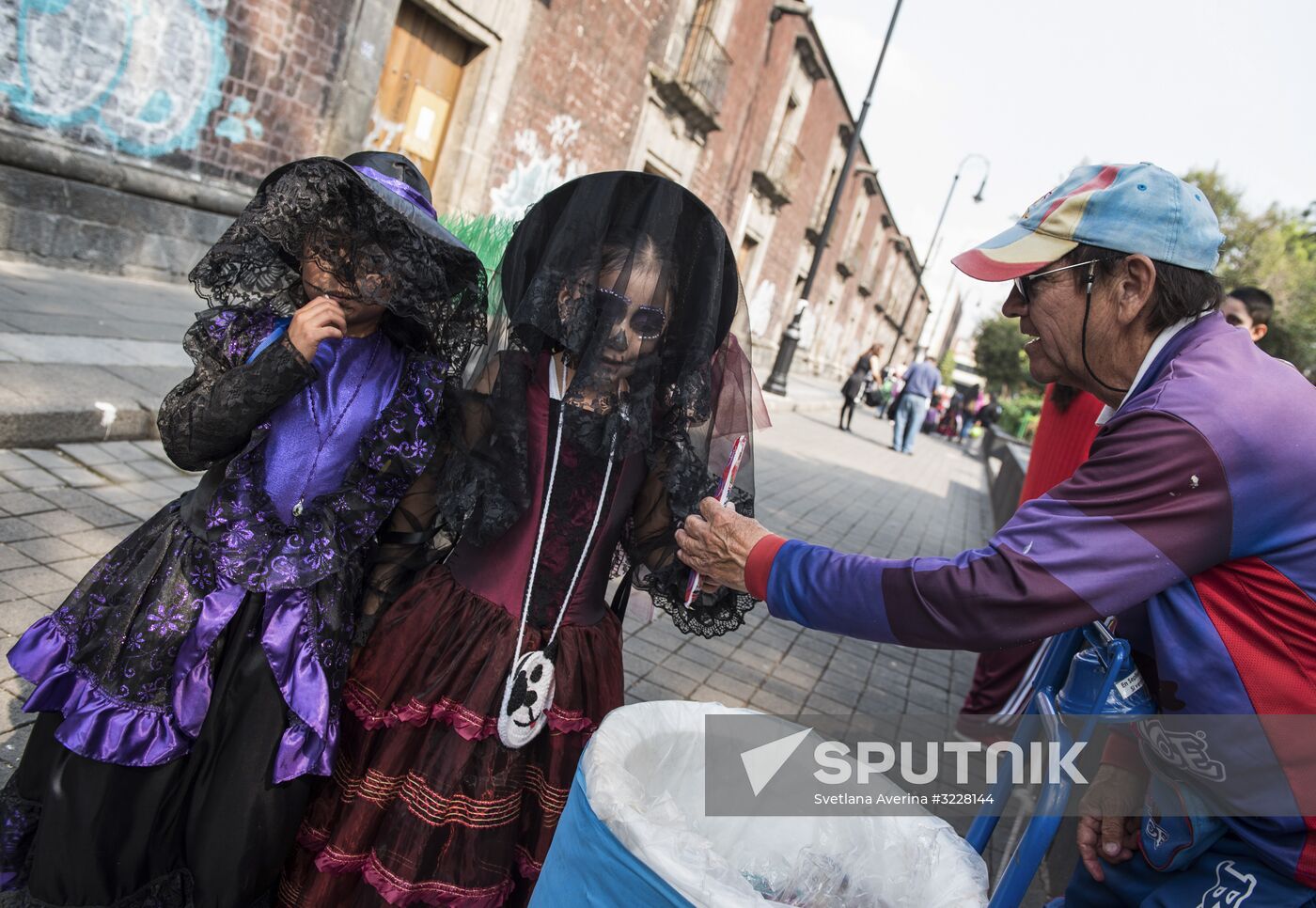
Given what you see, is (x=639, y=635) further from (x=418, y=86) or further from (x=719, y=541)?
(x=418, y=86)

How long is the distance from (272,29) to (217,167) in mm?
1339

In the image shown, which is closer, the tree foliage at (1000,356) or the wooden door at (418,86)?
the wooden door at (418,86)

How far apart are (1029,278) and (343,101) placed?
Result: 871 cm

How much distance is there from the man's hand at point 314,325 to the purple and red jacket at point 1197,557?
4.15 ft

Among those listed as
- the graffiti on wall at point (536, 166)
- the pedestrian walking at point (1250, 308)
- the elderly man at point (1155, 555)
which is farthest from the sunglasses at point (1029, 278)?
the graffiti on wall at point (536, 166)

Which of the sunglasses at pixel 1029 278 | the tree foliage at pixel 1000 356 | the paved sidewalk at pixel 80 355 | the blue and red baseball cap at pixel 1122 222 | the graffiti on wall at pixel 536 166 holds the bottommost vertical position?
the paved sidewalk at pixel 80 355

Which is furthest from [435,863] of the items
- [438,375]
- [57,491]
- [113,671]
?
[57,491]

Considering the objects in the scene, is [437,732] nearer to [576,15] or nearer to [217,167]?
[217,167]

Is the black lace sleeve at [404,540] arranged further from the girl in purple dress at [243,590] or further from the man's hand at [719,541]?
the man's hand at [719,541]

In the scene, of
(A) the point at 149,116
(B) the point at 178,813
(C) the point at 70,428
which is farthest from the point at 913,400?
(B) the point at 178,813

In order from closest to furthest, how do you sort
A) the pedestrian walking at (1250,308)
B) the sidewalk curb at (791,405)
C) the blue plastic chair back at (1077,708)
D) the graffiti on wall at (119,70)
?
the blue plastic chair back at (1077,708)
the pedestrian walking at (1250,308)
the graffiti on wall at (119,70)
the sidewalk curb at (791,405)

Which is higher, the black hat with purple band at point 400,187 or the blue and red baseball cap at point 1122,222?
the blue and red baseball cap at point 1122,222

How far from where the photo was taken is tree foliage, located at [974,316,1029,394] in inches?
1753

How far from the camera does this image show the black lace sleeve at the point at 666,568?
207 centimetres
